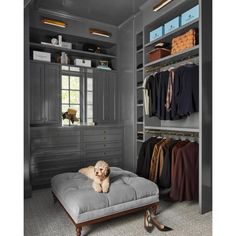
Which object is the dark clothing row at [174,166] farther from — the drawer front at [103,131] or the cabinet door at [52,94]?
the cabinet door at [52,94]

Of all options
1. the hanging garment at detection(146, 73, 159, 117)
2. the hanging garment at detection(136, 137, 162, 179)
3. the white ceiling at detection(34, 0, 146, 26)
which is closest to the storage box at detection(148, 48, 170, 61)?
the hanging garment at detection(146, 73, 159, 117)

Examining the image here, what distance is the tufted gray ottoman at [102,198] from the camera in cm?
176

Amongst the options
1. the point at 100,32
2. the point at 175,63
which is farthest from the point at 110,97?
the point at 175,63

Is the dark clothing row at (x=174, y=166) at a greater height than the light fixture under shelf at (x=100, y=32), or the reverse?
the light fixture under shelf at (x=100, y=32)

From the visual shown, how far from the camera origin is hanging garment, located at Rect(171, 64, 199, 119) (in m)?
2.47

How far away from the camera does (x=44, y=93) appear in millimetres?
3291

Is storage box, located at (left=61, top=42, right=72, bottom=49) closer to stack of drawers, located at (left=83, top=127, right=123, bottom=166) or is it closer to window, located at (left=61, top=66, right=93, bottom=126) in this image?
window, located at (left=61, top=66, right=93, bottom=126)

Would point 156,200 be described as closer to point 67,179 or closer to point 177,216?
point 177,216

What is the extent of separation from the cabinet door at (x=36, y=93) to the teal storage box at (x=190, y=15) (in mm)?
2196

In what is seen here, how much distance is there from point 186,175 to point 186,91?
3.30ft

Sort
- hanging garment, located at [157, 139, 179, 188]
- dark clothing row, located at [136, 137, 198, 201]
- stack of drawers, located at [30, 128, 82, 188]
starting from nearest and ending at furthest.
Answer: dark clothing row, located at [136, 137, 198, 201] → hanging garment, located at [157, 139, 179, 188] → stack of drawers, located at [30, 128, 82, 188]

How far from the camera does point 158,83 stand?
2.98m

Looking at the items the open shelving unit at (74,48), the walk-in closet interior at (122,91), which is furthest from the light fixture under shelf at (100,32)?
the open shelving unit at (74,48)

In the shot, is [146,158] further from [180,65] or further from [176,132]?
[180,65]
